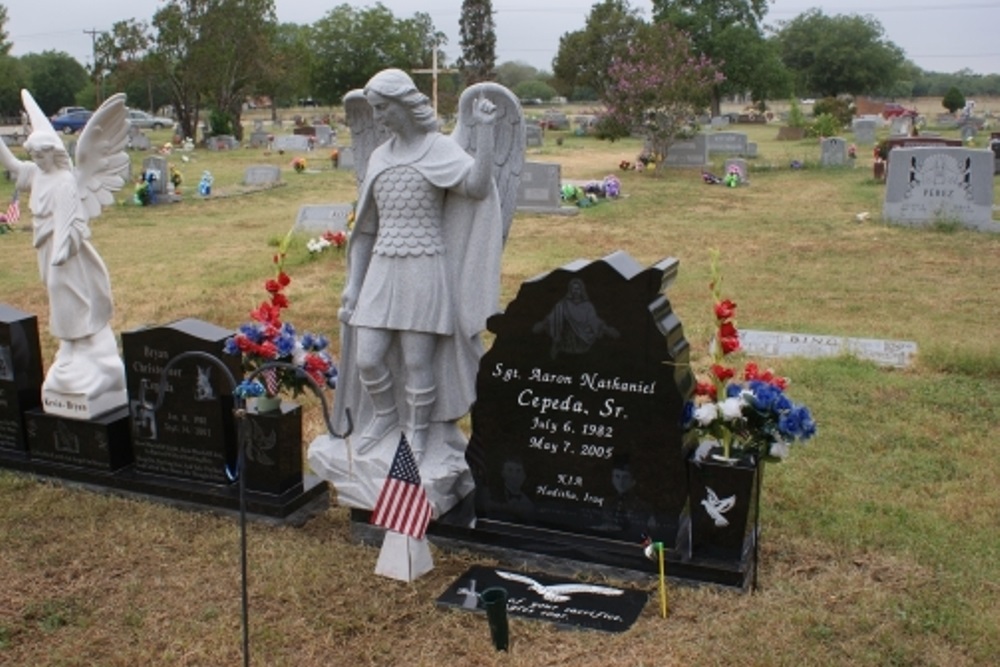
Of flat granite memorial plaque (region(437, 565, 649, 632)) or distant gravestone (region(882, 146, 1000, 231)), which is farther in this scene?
distant gravestone (region(882, 146, 1000, 231))

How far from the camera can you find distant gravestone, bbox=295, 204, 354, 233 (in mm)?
14133

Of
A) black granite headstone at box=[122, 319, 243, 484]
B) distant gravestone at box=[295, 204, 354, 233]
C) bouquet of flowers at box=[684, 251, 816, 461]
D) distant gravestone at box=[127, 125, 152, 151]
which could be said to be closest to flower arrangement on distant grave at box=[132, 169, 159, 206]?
distant gravestone at box=[295, 204, 354, 233]

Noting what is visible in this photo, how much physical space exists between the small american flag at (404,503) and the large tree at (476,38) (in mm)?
40863

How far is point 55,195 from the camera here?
228 inches

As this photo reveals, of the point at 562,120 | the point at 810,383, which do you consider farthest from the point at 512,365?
the point at 562,120

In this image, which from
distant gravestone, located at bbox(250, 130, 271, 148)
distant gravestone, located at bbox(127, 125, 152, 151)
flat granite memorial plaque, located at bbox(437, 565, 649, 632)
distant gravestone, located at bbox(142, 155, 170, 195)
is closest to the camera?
flat granite memorial plaque, located at bbox(437, 565, 649, 632)

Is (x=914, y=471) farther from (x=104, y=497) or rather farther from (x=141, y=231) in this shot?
(x=141, y=231)

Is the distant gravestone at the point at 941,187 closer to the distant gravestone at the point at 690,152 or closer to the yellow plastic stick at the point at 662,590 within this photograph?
the distant gravestone at the point at 690,152

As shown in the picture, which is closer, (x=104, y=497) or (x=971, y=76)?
(x=104, y=497)

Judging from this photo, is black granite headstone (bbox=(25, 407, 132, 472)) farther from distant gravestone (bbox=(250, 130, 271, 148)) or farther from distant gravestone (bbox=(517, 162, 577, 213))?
distant gravestone (bbox=(250, 130, 271, 148))

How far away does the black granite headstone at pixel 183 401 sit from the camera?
5.42 meters

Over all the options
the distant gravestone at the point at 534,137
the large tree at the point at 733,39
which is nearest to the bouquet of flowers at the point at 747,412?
the distant gravestone at the point at 534,137

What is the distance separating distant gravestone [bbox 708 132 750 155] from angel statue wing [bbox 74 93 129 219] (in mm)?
24558

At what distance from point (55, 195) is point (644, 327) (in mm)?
3632
